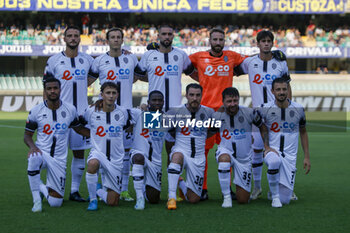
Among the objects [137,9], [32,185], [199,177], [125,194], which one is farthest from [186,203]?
[137,9]

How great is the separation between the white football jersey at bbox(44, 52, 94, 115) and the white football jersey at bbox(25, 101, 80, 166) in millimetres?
704

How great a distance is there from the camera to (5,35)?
97.5 ft

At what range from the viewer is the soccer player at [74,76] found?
7.21 meters

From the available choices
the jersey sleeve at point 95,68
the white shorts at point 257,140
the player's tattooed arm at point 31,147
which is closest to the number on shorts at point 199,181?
the white shorts at point 257,140

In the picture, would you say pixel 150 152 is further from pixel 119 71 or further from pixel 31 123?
pixel 31 123

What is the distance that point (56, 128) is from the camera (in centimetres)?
657

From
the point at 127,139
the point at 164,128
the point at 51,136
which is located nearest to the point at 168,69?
the point at 164,128

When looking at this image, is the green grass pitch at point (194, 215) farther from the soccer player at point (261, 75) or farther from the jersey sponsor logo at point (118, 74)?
the jersey sponsor logo at point (118, 74)

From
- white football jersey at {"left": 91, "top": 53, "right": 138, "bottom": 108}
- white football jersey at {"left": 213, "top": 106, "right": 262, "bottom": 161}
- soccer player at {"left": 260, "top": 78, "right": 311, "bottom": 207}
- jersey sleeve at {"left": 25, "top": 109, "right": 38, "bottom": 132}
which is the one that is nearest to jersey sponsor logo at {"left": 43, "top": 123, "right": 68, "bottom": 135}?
jersey sleeve at {"left": 25, "top": 109, "right": 38, "bottom": 132}

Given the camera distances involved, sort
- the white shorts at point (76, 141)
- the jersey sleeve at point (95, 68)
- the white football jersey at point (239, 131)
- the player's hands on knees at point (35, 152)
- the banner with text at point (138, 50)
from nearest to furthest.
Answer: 1. the player's hands on knees at point (35, 152)
2. the white football jersey at point (239, 131)
3. the white shorts at point (76, 141)
4. the jersey sleeve at point (95, 68)
5. the banner with text at point (138, 50)

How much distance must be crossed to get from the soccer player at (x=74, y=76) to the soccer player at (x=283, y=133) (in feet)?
7.49

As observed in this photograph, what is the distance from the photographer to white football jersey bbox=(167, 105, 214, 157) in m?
6.70

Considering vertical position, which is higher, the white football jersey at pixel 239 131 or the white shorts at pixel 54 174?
the white football jersey at pixel 239 131

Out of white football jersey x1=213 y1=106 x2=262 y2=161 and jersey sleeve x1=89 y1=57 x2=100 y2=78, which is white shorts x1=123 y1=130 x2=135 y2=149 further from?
white football jersey x1=213 y1=106 x2=262 y2=161
